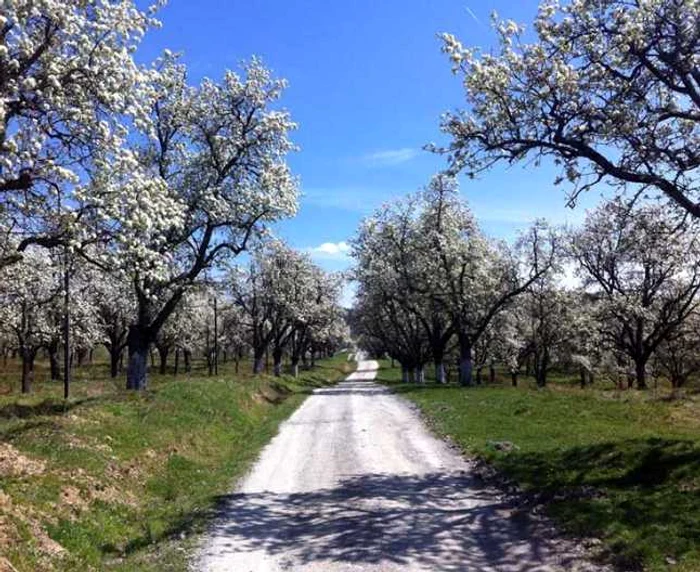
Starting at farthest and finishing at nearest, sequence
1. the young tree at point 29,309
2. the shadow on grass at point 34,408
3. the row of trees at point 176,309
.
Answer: the young tree at point 29,309, the row of trees at point 176,309, the shadow on grass at point 34,408

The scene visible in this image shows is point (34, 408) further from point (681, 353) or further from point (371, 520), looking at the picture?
point (681, 353)

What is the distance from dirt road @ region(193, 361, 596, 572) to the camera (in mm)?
8781

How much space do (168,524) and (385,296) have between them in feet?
126

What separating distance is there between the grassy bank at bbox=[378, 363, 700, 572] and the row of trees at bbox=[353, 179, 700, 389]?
48.5 feet

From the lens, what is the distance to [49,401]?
2516 centimetres

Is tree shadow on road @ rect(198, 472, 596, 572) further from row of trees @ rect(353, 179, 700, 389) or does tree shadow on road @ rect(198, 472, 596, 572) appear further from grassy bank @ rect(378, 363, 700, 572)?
row of trees @ rect(353, 179, 700, 389)

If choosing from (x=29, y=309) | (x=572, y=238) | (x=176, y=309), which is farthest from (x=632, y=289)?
(x=29, y=309)

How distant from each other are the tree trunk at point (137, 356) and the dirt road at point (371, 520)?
12.4 meters

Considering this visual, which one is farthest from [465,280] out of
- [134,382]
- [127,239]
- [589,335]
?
[127,239]

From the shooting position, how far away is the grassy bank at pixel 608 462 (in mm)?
8977

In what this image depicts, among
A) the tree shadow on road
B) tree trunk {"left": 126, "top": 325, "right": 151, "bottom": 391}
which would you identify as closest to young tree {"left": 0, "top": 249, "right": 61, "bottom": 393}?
tree trunk {"left": 126, "top": 325, "right": 151, "bottom": 391}

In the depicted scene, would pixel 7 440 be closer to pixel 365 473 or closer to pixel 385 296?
pixel 365 473

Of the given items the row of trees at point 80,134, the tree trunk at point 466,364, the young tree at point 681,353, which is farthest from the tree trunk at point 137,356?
the young tree at point 681,353

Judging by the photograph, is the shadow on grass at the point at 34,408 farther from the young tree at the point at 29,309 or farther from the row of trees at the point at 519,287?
the row of trees at the point at 519,287
